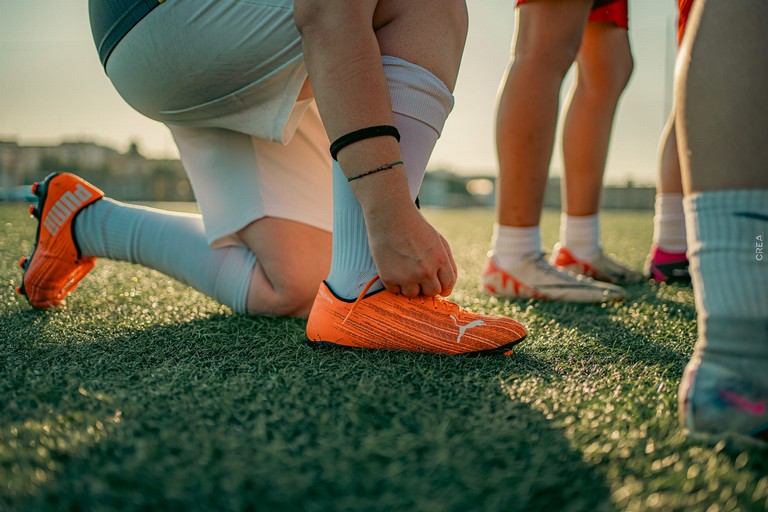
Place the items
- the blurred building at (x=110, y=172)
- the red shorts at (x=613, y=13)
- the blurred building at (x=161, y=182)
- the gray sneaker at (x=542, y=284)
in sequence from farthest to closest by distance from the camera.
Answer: the blurred building at (x=161, y=182)
the blurred building at (x=110, y=172)
the red shorts at (x=613, y=13)
the gray sneaker at (x=542, y=284)

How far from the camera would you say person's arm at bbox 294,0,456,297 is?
2.61ft

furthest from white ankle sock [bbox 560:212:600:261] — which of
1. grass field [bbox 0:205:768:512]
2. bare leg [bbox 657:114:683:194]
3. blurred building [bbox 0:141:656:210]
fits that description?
blurred building [bbox 0:141:656:210]

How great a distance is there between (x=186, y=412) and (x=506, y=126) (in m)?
1.24

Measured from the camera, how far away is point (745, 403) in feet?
1.84

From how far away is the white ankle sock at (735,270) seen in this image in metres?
0.56

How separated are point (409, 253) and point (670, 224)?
59.1 inches

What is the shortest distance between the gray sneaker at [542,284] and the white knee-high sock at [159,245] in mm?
710

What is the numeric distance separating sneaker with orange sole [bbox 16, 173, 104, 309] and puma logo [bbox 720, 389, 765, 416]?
1.36m

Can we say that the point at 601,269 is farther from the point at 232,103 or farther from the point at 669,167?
the point at 232,103

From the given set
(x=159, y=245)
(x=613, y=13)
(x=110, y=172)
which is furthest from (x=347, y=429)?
(x=110, y=172)

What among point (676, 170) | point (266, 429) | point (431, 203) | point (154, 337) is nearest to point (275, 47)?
point (154, 337)

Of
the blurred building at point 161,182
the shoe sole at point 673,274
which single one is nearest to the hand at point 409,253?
the shoe sole at point 673,274

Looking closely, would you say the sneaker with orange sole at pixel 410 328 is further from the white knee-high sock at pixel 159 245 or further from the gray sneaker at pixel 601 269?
the gray sneaker at pixel 601 269

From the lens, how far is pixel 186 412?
2.08 ft
